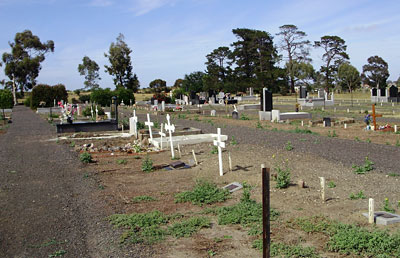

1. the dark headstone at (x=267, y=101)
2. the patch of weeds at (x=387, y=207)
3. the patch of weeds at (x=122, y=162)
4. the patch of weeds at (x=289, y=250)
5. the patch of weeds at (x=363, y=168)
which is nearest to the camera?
the patch of weeds at (x=289, y=250)

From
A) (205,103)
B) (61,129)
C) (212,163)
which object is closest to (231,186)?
(212,163)

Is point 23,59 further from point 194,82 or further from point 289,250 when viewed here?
point 289,250

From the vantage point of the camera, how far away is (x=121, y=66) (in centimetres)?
7775

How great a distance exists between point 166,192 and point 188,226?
7.34ft

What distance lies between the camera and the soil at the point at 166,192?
522cm

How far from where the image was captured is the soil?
522 cm

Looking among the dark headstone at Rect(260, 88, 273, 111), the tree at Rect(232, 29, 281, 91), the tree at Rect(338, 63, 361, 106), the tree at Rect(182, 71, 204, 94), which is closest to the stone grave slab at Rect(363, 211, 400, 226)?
the dark headstone at Rect(260, 88, 273, 111)

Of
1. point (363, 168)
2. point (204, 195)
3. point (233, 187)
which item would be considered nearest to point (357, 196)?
point (233, 187)

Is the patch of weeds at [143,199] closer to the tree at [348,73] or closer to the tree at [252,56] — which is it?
the tree at [252,56]

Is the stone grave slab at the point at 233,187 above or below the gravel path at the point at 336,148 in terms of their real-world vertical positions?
below

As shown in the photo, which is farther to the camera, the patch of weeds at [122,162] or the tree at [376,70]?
the tree at [376,70]

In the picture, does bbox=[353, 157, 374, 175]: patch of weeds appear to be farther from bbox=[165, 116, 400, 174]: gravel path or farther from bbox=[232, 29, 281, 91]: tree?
bbox=[232, 29, 281, 91]: tree

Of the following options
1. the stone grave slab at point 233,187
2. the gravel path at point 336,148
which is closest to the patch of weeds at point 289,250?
the stone grave slab at point 233,187

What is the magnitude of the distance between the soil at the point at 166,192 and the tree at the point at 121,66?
65.1 metres
